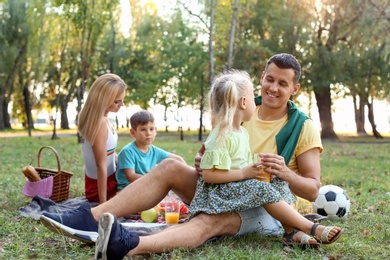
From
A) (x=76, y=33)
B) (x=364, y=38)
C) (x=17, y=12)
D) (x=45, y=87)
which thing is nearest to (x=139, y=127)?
(x=76, y=33)

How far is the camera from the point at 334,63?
2367 centimetres

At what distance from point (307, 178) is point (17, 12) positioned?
89.6ft

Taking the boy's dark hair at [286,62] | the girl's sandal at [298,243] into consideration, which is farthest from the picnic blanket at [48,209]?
the boy's dark hair at [286,62]

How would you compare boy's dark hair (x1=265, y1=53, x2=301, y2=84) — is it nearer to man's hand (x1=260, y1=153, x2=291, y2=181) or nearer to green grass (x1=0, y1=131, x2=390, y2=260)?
man's hand (x1=260, y1=153, x2=291, y2=181)

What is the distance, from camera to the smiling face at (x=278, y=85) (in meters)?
4.24

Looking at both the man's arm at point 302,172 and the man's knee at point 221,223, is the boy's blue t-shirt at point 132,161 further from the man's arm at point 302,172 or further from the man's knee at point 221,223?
the man's arm at point 302,172

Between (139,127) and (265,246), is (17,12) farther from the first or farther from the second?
(265,246)

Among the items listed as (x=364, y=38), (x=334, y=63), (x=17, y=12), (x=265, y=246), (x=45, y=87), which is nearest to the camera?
(x=265, y=246)

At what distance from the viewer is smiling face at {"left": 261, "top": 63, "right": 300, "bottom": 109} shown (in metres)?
4.24

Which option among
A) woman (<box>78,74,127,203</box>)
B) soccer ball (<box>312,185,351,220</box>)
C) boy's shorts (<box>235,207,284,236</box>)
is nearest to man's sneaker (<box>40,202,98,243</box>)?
boy's shorts (<box>235,207,284,236</box>)

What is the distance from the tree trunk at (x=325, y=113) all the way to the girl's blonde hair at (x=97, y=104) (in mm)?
21114

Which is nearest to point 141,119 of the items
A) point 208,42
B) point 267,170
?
point 267,170

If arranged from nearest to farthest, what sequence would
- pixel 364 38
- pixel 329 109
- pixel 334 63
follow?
pixel 364 38
pixel 334 63
pixel 329 109

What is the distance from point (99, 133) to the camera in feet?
17.6
